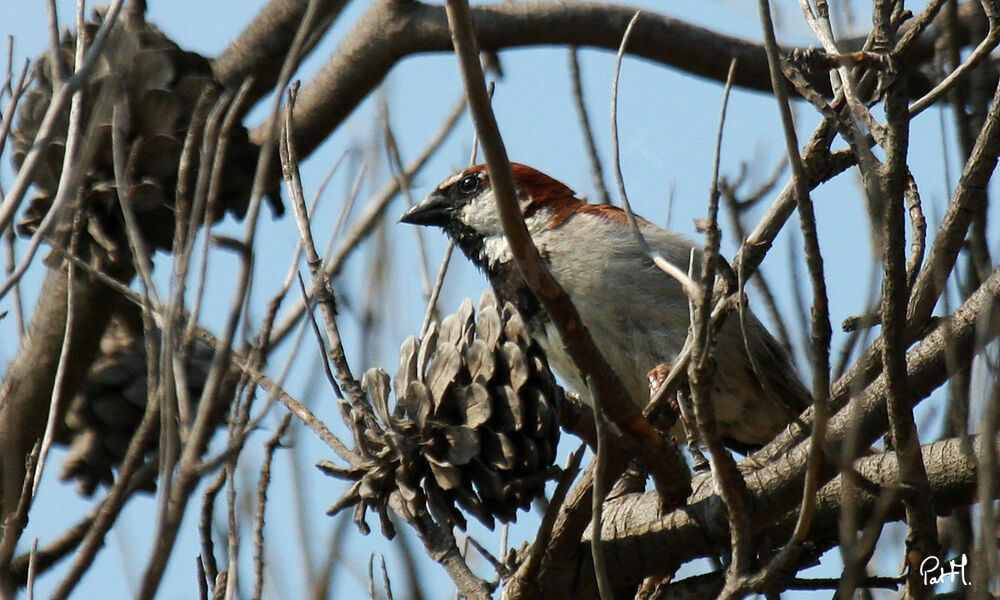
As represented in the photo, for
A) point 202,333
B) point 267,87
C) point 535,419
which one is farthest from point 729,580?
point 267,87

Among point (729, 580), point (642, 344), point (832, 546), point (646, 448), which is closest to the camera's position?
point (729, 580)

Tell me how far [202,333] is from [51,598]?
2.55 ft

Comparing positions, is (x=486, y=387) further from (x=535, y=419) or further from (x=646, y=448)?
(x=646, y=448)

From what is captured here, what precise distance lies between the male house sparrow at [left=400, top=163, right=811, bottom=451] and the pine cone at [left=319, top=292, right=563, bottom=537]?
98 centimetres

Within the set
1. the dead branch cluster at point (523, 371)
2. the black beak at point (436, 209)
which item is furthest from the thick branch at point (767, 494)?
the black beak at point (436, 209)

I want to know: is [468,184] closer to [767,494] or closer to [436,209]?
[436,209]

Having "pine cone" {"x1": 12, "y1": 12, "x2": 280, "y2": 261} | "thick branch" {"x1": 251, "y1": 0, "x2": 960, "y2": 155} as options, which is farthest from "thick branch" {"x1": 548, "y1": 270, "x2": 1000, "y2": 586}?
"pine cone" {"x1": 12, "y1": 12, "x2": 280, "y2": 261}

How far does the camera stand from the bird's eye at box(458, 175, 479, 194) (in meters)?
3.96

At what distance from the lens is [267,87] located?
3.67 metres

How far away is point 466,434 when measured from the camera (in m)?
2.23

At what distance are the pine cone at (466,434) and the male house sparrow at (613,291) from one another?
3.22ft

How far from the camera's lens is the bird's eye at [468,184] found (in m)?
3.96

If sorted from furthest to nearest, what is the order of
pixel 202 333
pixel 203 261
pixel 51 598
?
pixel 202 333 → pixel 203 261 → pixel 51 598

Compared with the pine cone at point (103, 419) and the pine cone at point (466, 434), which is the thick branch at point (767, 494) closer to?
the pine cone at point (466, 434)
